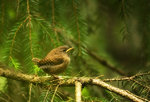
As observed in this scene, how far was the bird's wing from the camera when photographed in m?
2.63

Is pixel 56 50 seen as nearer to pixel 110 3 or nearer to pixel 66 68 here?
pixel 66 68

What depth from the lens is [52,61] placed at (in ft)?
9.52

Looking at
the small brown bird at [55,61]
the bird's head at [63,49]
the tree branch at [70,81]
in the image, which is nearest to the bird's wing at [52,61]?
the small brown bird at [55,61]

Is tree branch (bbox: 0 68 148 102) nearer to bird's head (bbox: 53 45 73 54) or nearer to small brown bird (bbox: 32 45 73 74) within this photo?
small brown bird (bbox: 32 45 73 74)

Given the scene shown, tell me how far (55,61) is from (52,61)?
77 mm

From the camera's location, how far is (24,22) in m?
2.59

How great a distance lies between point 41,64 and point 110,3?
2.13 metres

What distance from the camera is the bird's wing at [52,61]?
2.63 metres

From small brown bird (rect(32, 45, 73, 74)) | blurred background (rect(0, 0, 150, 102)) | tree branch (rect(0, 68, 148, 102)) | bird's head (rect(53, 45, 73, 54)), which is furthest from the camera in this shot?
bird's head (rect(53, 45, 73, 54))

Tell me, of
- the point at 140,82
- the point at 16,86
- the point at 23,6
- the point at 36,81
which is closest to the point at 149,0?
the point at 140,82

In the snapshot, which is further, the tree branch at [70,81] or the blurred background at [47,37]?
the blurred background at [47,37]

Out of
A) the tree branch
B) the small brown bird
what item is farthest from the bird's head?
the tree branch

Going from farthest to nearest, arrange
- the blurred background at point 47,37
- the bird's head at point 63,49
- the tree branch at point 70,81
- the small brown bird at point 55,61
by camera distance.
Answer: the bird's head at point 63,49
the small brown bird at point 55,61
the blurred background at point 47,37
the tree branch at point 70,81

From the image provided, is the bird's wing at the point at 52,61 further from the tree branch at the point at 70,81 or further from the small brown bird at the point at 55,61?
the tree branch at the point at 70,81
